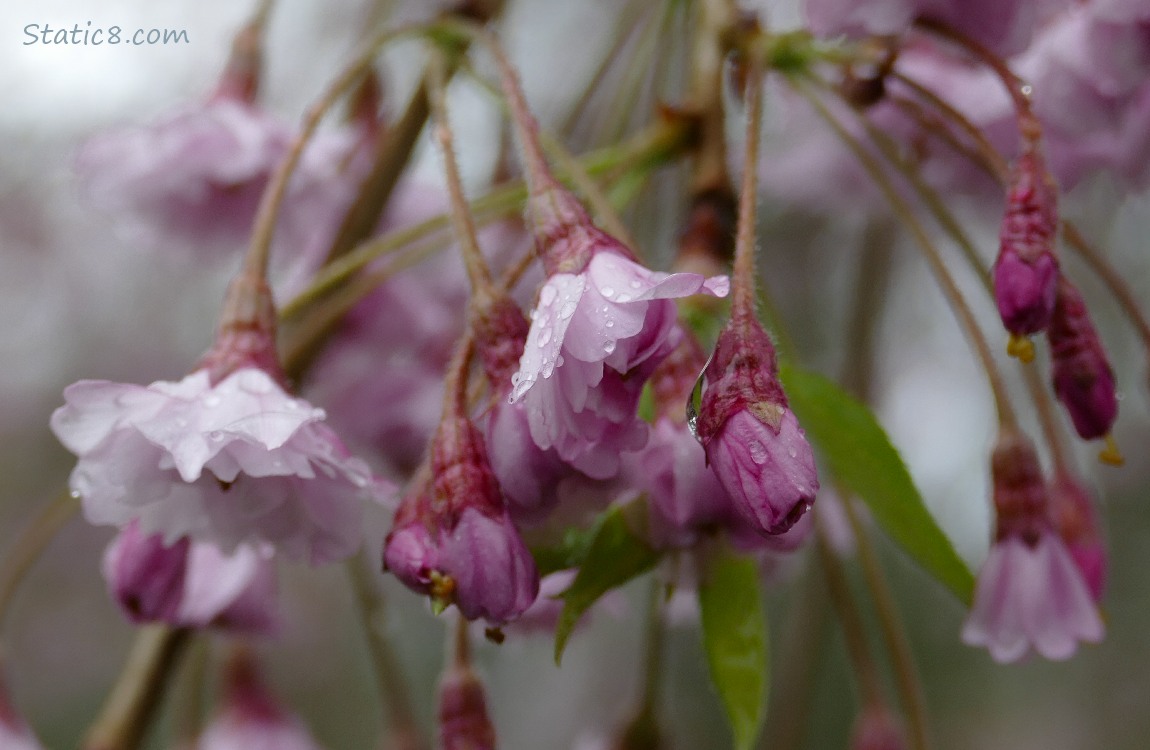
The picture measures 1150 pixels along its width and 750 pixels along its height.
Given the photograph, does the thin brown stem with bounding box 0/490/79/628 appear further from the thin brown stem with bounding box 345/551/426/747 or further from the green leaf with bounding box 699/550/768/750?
the green leaf with bounding box 699/550/768/750

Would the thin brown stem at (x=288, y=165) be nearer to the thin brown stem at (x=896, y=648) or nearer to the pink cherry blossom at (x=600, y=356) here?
the pink cherry blossom at (x=600, y=356)

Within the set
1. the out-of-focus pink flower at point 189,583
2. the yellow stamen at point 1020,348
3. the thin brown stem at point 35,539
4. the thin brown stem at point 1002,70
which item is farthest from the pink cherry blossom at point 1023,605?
the thin brown stem at point 35,539

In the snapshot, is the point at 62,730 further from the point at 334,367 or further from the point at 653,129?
the point at 653,129

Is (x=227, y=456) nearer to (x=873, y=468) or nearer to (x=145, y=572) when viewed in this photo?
(x=145, y=572)

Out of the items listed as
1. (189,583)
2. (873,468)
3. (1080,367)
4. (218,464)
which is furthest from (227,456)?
(1080,367)

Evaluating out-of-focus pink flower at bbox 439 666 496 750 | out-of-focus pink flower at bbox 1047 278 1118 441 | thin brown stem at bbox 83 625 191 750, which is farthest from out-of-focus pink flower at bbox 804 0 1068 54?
thin brown stem at bbox 83 625 191 750

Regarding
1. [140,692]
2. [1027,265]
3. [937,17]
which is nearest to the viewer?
[1027,265]

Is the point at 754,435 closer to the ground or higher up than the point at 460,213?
closer to the ground

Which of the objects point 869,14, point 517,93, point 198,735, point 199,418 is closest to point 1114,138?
point 869,14
